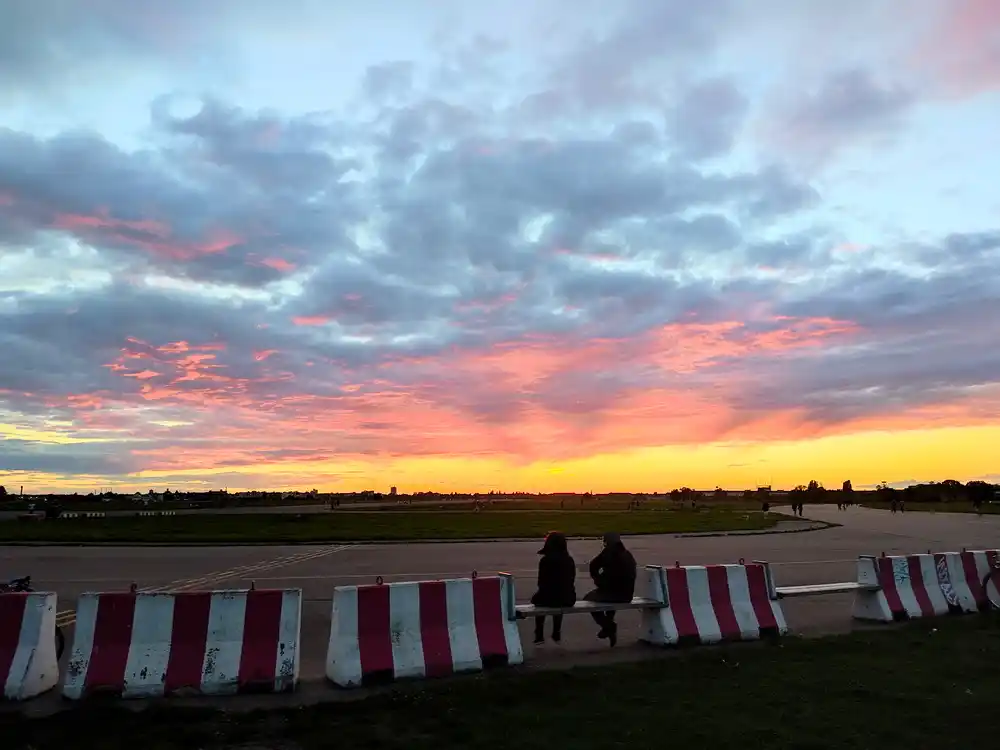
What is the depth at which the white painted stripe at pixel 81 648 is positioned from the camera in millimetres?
7555

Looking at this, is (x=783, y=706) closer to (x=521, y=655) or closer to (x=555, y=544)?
(x=521, y=655)

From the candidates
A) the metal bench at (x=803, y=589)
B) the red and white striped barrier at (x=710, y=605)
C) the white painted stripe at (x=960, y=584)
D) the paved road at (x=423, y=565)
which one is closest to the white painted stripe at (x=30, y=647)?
the paved road at (x=423, y=565)

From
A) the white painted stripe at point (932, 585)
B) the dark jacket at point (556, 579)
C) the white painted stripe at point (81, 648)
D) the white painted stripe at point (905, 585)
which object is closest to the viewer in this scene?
the white painted stripe at point (81, 648)

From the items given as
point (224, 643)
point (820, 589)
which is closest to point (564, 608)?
point (224, 643)

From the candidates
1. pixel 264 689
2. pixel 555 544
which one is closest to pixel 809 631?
pixel 555 544

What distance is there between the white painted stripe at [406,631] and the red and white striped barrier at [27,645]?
10.9ft

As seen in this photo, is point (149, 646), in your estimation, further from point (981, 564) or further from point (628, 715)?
point (981, 564)

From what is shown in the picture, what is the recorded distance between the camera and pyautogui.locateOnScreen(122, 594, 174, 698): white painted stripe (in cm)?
762

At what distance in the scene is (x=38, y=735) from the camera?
6.36 metres

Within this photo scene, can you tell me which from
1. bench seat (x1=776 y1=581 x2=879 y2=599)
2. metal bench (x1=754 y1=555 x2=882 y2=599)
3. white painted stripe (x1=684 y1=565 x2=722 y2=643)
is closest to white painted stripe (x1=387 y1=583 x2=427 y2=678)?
white painted stripe (x1=684 y1=565 x2=722 y2=643)

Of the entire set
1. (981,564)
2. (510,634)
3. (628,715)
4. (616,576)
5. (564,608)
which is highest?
(616,576)

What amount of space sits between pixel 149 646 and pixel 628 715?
4578mm

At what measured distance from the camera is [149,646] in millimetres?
7867

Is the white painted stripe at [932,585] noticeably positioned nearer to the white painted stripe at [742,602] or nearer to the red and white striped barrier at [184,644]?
the white painted stripe at [742,602]
